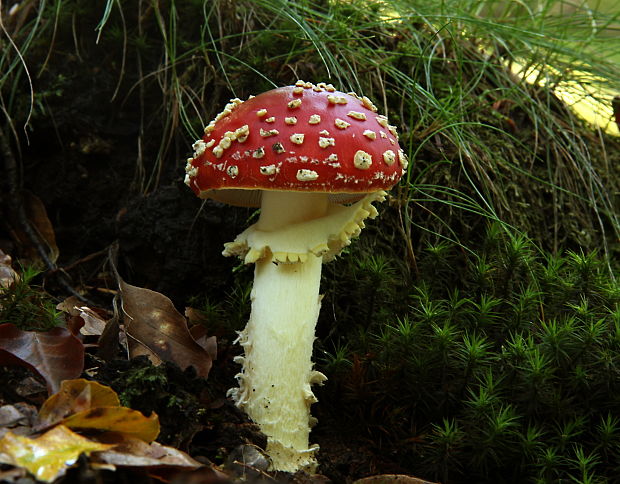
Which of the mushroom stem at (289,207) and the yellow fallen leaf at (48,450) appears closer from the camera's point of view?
the yellow fallen leaf at (48,450)

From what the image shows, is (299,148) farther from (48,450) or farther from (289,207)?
(48,450)

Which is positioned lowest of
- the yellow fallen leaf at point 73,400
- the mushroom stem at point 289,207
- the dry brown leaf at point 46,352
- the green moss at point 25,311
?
the green moss at point 25,311

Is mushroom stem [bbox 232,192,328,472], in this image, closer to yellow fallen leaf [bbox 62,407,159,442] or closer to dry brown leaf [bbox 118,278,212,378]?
dry brown leaf [bbox 118,278,212,378]

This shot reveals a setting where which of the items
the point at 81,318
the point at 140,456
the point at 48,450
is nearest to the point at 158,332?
the point at 81,318

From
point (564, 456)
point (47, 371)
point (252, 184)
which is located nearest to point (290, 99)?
point (252, 184)

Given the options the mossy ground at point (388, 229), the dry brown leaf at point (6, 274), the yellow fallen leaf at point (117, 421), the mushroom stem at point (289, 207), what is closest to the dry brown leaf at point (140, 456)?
the yellow fallen leaf at point (117, 421)

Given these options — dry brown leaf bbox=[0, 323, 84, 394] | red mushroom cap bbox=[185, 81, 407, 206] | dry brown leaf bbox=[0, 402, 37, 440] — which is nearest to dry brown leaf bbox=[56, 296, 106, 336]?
dry brown leaf bbox=[0, 323, 84, 394]

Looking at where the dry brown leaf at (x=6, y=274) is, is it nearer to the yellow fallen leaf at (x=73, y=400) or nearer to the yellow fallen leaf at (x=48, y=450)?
the yellow fallen leaf at (x=73, y=400)
